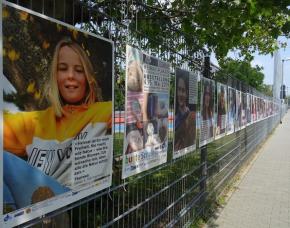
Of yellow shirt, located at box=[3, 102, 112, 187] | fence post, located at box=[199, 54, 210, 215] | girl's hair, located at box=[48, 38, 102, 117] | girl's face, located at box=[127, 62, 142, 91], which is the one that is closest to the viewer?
yellow shirt, located at box=[3, 102, 112, 187]

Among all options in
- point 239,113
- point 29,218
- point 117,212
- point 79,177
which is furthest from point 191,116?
point 239,113

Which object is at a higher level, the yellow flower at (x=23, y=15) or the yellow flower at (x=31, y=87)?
the yellow flower at (x=23, y=15)

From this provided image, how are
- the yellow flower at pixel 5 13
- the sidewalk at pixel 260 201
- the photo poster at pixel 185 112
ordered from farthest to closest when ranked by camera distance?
the sidewalk at pixel 260 201 → the photo poster at pixel 185 112 → the yellow flower at pixel 5 13

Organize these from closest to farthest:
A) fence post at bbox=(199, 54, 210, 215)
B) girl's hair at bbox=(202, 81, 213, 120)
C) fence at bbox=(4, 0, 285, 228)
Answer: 1. fence at bbox=(4, 0, 285, 228)
2. girl's hair at bbox=(202, 81, 213, 120)
3. fence post at bbox=(199, 54, 210, 215)

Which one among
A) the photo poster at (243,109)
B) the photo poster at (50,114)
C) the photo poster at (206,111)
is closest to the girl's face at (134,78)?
the photo poster at (50,114)

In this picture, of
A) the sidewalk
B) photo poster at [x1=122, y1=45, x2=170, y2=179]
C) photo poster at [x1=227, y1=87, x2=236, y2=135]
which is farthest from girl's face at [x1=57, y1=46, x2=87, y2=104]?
photo poster at [x1=227, y1=87, x2=236, y2=135]

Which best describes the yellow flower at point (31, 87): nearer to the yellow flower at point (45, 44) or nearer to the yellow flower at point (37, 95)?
the yellow flower at point (37, 95)

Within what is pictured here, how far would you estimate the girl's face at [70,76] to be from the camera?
263cm

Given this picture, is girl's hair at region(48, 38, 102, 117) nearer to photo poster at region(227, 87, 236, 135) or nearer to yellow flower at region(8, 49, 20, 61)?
yellow flower at region(8, 49, 20, 61)

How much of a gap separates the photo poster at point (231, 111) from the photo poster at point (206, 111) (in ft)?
5.72

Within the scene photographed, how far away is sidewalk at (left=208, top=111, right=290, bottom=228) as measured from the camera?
709 centimetres

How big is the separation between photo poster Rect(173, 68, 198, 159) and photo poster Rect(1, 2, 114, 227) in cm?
181

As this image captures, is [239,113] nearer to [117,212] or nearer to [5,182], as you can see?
[117,212]

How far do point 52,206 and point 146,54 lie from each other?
173 cm
